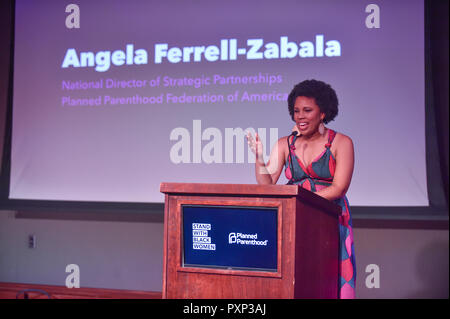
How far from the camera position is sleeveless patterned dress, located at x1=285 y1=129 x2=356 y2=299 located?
72.5 inches

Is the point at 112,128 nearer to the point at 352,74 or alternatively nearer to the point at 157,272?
the point at 157,272

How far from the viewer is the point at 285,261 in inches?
49.3

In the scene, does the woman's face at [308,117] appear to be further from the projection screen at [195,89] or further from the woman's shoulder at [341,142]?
the projection screen at [195,89]

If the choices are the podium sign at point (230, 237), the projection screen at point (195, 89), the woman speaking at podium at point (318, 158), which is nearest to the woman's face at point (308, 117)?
the woman speaking at podium at point (318, 158)

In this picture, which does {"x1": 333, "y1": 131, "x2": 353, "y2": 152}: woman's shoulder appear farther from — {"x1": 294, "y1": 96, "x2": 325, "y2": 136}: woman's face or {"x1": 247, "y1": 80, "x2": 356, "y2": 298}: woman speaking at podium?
{"x1": 294, "y1": 96, "x2": 325, "y2": 136}: woman's face

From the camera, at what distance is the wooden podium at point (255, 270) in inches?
49.3

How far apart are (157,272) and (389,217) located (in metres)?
1.88

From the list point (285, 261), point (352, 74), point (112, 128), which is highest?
point (352, 74)

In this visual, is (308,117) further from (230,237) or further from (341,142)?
(230,237)

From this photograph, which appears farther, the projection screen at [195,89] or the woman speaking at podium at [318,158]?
the projection screen at [195,89]

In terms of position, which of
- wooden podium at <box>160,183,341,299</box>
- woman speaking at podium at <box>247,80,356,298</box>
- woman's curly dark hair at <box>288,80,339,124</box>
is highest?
woman's curly dark hair at <box>288,80,339,124</box>

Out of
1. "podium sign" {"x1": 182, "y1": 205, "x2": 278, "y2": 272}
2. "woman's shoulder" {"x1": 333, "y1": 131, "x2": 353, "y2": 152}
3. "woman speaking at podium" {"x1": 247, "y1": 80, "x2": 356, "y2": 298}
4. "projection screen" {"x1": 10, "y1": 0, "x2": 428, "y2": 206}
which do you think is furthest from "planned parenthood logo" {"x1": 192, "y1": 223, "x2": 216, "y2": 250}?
"projection screen" {"x1": 10, "y1": 0, "x2": 428, "y2": 206}
